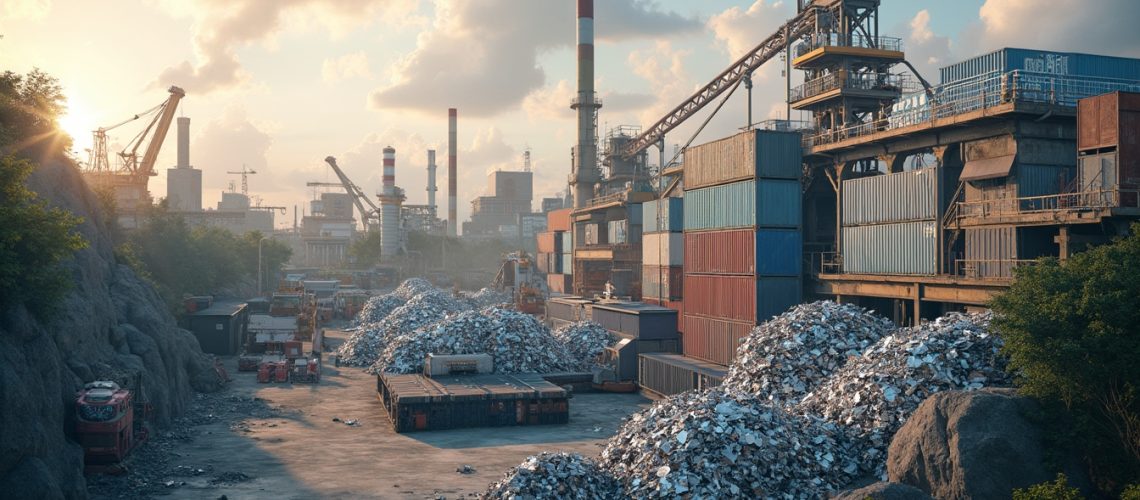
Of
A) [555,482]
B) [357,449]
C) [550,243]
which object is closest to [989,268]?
[555,482]

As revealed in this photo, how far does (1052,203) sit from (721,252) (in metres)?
13.7

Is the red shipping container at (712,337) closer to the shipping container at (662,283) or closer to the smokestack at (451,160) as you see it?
the shipping container at (662,283)

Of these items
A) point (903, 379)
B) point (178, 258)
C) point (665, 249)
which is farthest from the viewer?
point (178, 258)

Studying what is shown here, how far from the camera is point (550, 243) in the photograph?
94.1 m

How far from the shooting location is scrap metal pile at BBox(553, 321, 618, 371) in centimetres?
4286

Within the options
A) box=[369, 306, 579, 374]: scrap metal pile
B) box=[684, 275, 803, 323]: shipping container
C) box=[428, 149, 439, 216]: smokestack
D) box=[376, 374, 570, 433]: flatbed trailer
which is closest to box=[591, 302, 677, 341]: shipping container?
box=[684, 275, 803, 323]: shipping container

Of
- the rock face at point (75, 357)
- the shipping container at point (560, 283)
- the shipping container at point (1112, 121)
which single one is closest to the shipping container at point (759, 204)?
the shipping container at point (1112, 121)

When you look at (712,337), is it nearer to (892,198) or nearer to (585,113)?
(892,198)

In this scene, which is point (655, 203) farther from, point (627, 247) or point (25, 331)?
point (25, 331)

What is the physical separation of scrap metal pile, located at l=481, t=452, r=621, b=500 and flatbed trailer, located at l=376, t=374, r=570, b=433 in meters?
11.2

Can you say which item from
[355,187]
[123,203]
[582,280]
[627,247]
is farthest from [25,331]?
[355,187]

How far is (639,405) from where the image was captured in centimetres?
3481

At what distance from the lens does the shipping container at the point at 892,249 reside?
28.2 meters

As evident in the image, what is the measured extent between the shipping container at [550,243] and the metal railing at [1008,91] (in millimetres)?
59326
